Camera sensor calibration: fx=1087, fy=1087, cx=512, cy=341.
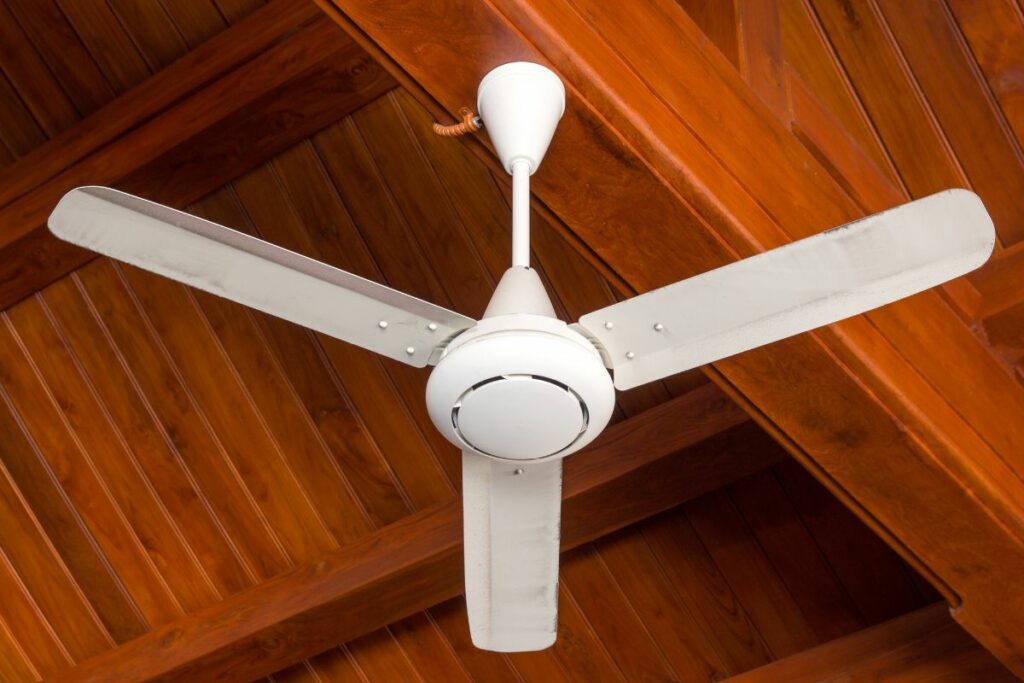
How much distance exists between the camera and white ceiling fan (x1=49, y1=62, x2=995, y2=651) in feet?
4.23

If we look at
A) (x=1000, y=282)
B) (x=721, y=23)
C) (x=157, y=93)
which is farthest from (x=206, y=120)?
(x=1000, y=282)

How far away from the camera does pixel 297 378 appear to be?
9.51 ft

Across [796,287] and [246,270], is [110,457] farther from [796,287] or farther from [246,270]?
[796,287]

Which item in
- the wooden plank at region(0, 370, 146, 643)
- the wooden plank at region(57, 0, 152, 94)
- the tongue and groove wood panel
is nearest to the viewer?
the wooden plank at region(57, 0, 152, 94)

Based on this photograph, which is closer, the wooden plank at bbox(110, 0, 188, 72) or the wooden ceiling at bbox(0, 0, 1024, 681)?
the wooden ceiling at bbox(0, 0, 1024, 681)

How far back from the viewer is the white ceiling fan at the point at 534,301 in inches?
50.8

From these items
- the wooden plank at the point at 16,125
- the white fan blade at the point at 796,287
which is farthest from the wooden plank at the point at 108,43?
the white fan blade at the point at 796,287

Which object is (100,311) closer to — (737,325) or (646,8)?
(646,8)

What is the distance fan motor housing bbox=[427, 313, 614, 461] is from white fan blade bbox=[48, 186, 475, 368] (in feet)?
0.22

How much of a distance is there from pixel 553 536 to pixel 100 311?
5.86 feet

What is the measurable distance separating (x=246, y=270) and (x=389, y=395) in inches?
61.2

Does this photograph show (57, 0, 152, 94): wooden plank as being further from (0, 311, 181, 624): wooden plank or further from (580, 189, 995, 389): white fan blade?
(580, 189, 995, 389): white fan blade

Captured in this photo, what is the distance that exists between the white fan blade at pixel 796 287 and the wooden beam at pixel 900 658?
141 centimetres

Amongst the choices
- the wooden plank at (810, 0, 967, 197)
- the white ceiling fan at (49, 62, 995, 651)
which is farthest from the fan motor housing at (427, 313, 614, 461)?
the wooden plank at (810, 0, 967, 197)
